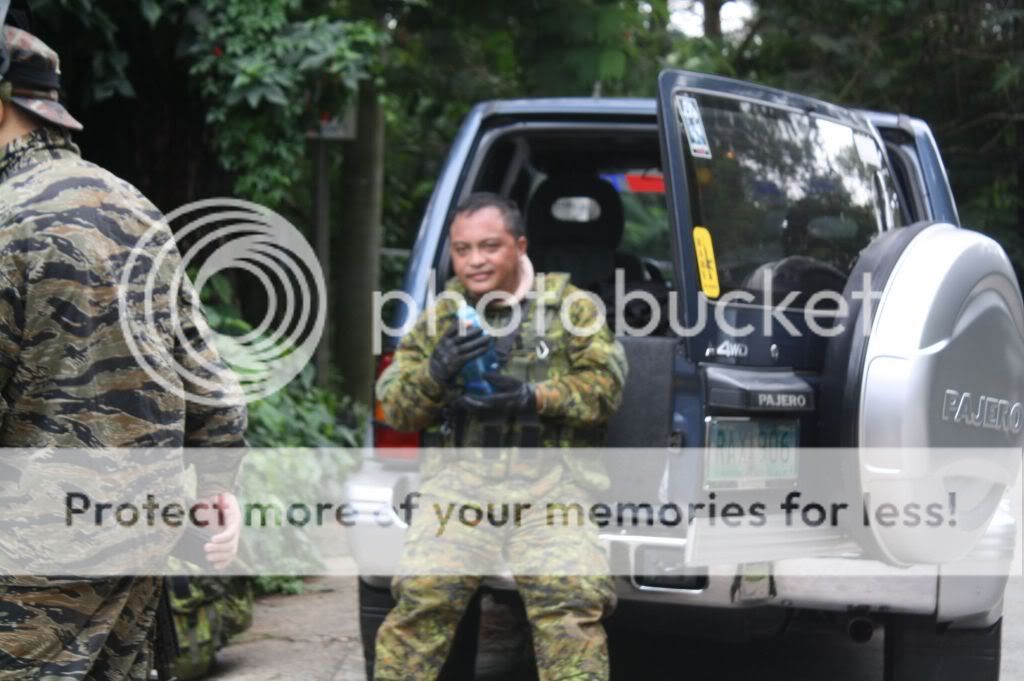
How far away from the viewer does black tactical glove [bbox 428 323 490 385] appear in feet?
13.6

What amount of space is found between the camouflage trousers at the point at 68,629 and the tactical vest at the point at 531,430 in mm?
1590

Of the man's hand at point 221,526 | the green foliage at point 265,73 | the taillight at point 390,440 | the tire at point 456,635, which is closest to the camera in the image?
the man's hand at point 221,526

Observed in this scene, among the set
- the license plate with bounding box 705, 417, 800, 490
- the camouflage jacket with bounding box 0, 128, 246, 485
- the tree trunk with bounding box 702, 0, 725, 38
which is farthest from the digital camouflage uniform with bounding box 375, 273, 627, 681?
the tree trunk with bounding box 702, 0, 725, 38

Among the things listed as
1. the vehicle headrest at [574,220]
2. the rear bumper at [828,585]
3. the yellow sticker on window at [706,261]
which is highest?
the vehicle headrest at [574,220]

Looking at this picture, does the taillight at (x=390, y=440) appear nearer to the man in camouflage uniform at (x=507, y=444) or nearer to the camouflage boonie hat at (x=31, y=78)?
the man in camouflage uniform at (x=507, y=444)

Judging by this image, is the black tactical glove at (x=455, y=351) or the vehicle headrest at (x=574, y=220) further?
the vehicle headrest at (x=574, y=220)

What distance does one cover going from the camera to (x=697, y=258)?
437 cm

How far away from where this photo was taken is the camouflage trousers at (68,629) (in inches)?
105

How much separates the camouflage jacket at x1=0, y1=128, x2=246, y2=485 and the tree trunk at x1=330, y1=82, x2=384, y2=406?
774cm

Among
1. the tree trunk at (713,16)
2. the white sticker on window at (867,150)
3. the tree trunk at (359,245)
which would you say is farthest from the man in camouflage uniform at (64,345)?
the tree trunk at (713,16)

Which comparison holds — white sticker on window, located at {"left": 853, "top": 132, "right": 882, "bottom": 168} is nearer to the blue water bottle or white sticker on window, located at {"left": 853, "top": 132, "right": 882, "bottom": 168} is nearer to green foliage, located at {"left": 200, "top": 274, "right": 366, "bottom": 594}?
the blue water bottle

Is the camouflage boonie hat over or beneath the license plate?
over

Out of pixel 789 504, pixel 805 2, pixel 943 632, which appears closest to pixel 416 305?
pixel 789 504

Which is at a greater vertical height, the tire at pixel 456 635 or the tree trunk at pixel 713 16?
the tree trunk at pixel 713 16
